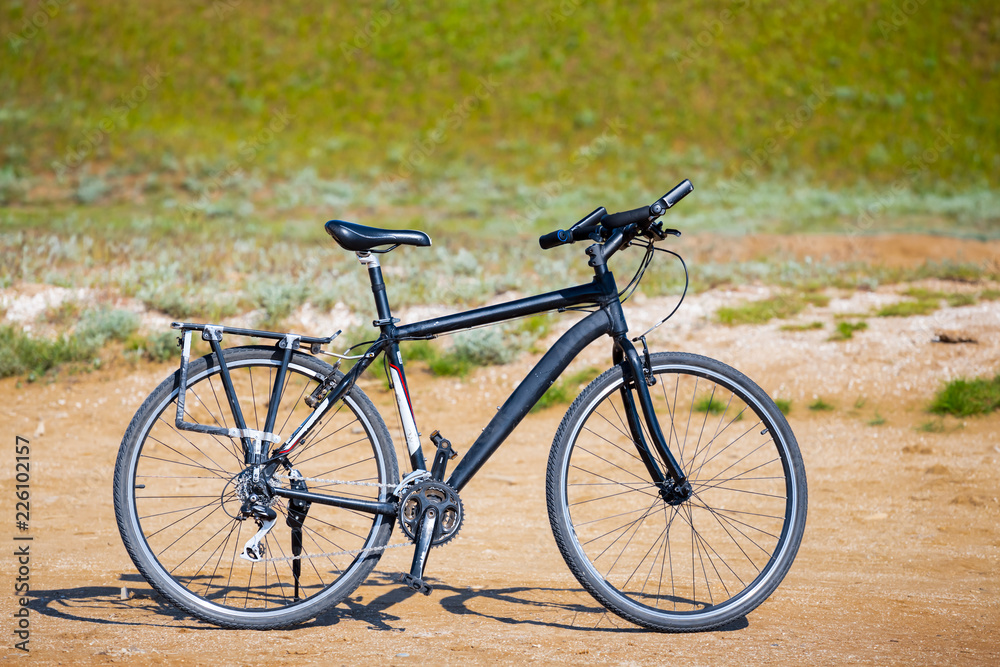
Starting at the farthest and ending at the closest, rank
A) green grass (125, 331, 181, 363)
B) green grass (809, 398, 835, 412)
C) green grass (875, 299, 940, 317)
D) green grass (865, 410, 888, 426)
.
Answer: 1. green grass (875, 299, 940, 317)
2. green grass (125, 331, 181, 363)
3. green grass (809, 398, 835, 412)
4. green grass (865, 410, 888, 426)

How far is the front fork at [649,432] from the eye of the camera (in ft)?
11.1

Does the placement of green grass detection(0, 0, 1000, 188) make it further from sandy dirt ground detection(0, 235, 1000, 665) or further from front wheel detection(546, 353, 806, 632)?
front wheel detection(546, 353, 806, 632)

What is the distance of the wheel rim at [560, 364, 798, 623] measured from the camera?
134 inches

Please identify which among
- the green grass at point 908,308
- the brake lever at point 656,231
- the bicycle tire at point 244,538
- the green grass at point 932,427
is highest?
the green grass at point 908,308

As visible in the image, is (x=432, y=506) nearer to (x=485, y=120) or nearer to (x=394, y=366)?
(x=394, y=366)

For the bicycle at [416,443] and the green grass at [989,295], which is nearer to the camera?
the bicycle at [416,443]

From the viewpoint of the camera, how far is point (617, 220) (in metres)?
3.41

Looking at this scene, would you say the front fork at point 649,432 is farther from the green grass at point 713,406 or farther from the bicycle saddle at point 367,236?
the green grass at point 713,406

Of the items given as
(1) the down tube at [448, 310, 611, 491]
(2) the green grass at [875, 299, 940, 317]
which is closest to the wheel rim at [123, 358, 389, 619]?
(1) the down tube at [448, 310, 611, 491]

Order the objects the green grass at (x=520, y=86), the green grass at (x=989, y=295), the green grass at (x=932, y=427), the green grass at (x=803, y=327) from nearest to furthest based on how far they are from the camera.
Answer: the green grass at (x=932, y=427)
the green grass at (x=803, y=327)
the green grass at (x=989, y=295)
the green grass at (x=520, y=86)

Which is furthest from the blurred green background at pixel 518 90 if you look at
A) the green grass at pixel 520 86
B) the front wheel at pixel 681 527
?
the front wheel at pixel 681 527

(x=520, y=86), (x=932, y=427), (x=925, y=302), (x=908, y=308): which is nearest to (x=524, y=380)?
(x=932, y=427)

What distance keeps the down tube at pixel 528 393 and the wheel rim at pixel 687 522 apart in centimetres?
21

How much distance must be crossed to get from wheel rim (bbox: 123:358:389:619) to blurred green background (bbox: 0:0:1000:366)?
178 inches
